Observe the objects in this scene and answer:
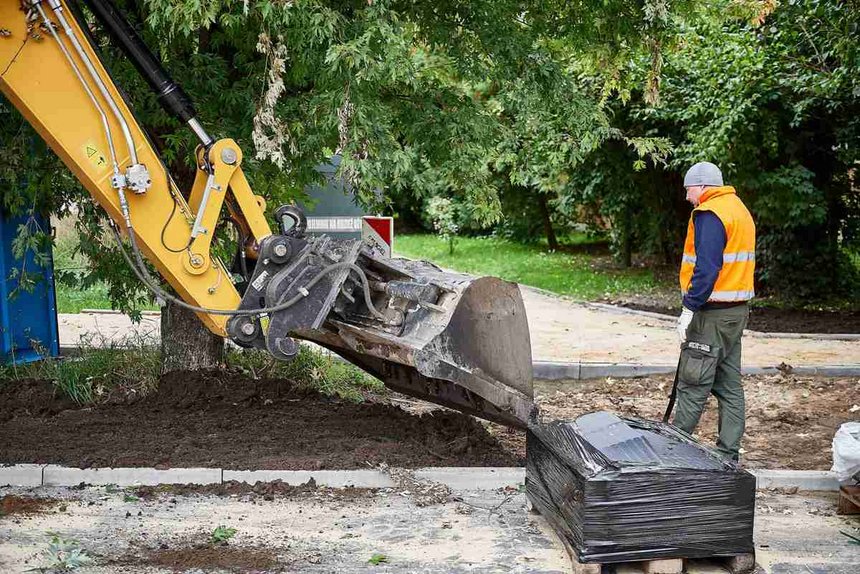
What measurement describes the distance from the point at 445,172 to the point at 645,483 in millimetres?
4088

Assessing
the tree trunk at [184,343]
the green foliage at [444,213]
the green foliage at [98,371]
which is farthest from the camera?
the green foliage at [444,213]

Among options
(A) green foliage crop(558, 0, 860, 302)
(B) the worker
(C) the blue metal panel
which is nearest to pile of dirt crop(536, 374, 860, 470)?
(B) the worker

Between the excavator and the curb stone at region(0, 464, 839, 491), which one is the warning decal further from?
the curb stone at region(0, 464, 839, 491)

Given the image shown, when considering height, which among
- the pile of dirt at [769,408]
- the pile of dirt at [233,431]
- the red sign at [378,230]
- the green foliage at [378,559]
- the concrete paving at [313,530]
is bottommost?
the pile of dirt at [769,408]

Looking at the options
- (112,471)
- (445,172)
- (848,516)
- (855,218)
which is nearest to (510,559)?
(848,516)

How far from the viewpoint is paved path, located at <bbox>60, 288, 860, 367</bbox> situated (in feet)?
34.9

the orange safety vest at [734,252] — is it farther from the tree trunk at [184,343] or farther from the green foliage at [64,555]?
the tree trunk at [184,343]

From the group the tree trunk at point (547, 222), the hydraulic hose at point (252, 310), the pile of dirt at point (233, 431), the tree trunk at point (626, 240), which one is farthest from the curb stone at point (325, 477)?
the tree trunk at point (547, 222)

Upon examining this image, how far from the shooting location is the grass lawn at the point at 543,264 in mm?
17953

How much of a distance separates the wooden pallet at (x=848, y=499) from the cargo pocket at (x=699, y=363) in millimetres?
1003

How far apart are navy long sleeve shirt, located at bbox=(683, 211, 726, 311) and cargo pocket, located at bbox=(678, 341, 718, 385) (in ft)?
0.88

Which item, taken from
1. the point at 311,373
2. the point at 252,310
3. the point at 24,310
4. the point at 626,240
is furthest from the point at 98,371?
the point at 626,240

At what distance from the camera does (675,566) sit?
16.6 ft

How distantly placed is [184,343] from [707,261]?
425cm
